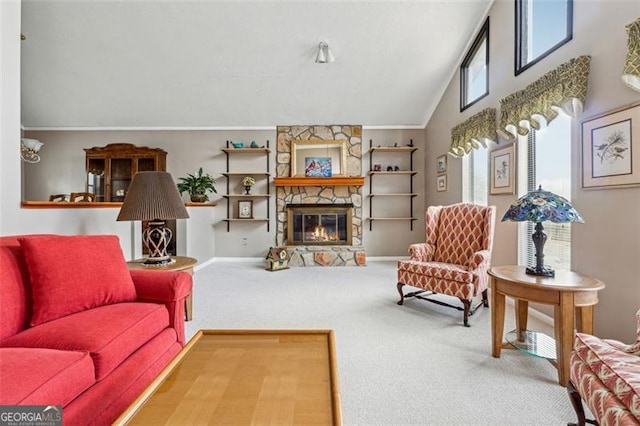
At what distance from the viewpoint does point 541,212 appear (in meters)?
1.89

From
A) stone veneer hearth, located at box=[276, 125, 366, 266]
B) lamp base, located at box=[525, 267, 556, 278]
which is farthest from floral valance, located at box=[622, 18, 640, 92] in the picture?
stone veneer hearth, located at box=[276, 125, 366, 266]

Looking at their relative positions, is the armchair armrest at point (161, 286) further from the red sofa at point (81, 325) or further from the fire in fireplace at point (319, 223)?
the fire in fireplace at point (319, 223)

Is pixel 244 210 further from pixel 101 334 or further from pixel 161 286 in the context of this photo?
pixel 101 334

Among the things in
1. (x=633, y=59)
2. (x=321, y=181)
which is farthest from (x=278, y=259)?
(x=633, y=59)

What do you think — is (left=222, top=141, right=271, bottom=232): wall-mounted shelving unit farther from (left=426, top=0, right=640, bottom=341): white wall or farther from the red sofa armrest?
(left=426, top=0, right=640, bottom=341): white wall

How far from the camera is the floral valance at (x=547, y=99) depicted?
2256 millimetres

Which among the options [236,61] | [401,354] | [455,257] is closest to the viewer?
[401,354]

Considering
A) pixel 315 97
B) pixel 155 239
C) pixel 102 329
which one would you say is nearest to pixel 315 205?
pixel 315 97

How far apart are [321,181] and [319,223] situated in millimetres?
799

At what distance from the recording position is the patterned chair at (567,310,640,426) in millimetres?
993

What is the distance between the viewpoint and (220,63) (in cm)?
433

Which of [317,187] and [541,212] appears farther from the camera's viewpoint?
[317,187]

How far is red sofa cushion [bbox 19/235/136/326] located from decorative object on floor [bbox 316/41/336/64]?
11.1 feet

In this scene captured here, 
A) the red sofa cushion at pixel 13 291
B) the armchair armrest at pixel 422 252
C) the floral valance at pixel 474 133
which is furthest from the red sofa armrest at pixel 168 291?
the floral valance at pixel 474 133
